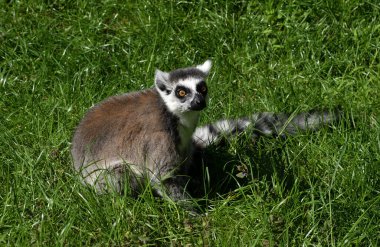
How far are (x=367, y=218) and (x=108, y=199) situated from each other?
1474 millimetres

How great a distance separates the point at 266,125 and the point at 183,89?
31.3 inches

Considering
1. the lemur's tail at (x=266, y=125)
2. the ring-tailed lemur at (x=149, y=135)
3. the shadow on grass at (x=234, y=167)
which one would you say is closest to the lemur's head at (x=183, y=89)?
the ring-tailed lemur at (x=149, y=135)

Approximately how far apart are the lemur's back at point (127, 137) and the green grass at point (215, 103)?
0.19 m

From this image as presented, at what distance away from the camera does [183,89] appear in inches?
196

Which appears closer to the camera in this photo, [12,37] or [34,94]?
[34,94]

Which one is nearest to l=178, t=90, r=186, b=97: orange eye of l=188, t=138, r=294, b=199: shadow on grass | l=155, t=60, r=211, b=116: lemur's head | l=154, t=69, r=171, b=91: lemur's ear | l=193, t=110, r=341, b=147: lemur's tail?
l=155, t=60, r=211, b=116: lemur's head

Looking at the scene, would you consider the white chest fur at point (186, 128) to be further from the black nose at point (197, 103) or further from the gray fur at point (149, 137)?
the black nose at point (197, 103)

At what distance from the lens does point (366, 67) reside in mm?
6477

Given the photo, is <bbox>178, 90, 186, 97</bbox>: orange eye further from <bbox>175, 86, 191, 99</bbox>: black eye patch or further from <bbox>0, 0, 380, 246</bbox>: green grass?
<bbox>0, 0, 380, 246</bbox>: green grass

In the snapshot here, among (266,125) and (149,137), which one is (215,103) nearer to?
(266,125)

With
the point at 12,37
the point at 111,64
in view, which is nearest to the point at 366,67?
the point at 111,64

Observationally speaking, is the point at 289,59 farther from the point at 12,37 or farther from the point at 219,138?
the point at 12,37

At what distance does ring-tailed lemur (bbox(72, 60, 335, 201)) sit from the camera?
4.96 meters

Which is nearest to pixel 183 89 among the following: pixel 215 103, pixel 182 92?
pixel 182 92
